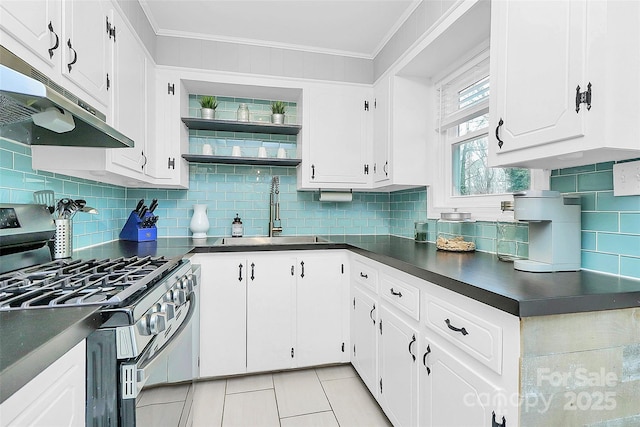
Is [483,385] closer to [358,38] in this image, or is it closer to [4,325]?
[4,325]

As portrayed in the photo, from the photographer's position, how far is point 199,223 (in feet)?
8.54

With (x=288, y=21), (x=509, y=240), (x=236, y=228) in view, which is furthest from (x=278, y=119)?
(x=509, y=240)

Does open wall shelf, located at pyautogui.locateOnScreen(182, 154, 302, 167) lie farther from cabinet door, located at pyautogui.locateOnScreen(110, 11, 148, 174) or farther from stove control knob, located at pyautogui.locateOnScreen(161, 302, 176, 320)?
stove control knob, located at pyautogui.locateOnScreen(161, 302, 176, 320)

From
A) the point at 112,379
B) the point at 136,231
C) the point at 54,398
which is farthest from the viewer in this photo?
the point at 136,231

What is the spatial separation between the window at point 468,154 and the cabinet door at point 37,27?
2.06 m

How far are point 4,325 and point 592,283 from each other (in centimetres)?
163

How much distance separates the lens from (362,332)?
2.12 m

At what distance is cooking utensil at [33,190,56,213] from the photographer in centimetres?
158

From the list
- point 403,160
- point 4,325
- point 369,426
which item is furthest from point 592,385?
point 403,160

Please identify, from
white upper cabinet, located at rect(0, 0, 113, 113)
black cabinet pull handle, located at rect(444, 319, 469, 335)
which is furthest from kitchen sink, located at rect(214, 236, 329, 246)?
black cabinet pull handle, located at rect(444, 319, 469, 335)

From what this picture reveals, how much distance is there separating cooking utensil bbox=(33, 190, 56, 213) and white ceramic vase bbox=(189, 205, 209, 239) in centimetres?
102

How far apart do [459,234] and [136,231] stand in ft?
7.53

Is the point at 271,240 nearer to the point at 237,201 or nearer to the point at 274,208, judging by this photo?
the point at 274,208

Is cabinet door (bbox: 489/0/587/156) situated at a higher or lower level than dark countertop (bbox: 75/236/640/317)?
higher
